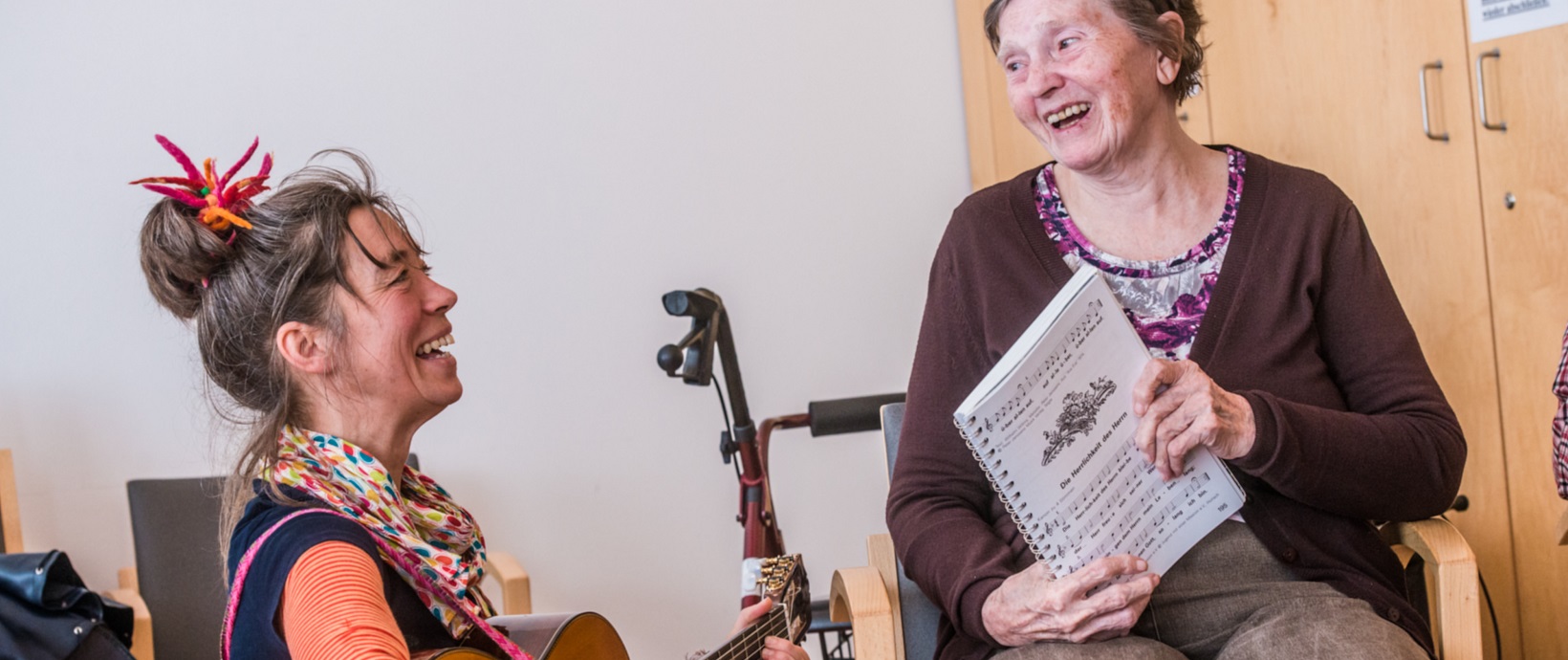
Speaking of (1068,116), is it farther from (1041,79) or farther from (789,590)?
(789,590)

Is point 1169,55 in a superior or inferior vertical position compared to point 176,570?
superior

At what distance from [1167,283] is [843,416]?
775 mm

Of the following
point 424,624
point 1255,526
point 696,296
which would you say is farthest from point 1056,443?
point 696,296

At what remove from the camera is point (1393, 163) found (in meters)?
2.18

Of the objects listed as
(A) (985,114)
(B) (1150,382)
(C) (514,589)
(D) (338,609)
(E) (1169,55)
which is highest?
(A) (985,114)

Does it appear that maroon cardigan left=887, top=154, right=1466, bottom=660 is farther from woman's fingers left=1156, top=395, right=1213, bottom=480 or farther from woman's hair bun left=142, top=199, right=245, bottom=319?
woman's hair bun left=142, top=199, right=245, bottom=319

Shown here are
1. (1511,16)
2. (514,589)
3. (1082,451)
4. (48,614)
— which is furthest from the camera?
(514,589)

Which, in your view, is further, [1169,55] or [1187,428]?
[1169,55]

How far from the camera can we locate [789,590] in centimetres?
163

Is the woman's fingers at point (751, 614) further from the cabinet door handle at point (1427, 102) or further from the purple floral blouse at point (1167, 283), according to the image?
the cabinet door handle at point (1427, 102)

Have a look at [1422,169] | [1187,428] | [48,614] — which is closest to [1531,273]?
[1422,169]

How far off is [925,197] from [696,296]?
125cm

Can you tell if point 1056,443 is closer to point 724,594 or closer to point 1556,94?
point 1556,94

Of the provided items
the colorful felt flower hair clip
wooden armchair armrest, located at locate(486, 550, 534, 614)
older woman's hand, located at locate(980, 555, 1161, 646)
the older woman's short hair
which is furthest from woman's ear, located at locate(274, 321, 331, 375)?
wooden armchair armrest, located at locate(486, 550, 534, 614)
